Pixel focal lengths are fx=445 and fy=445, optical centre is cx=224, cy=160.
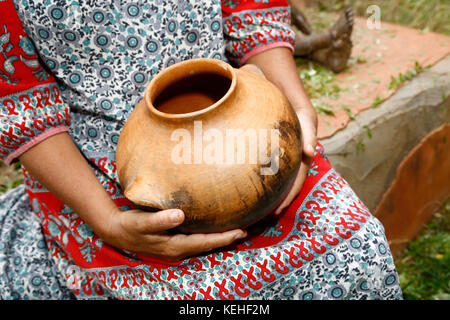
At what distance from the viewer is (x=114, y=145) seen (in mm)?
1180

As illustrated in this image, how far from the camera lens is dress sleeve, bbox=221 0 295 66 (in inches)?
50.0

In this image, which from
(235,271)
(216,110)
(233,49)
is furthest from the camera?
(233,49)

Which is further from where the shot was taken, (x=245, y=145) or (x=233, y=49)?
(x=233, y=49)

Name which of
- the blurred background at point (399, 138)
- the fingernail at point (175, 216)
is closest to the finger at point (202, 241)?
the fingernail at point (175, 216)

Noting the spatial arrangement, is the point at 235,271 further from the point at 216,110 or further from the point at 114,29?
the point at 114,29

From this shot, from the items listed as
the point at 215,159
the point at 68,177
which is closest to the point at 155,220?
the point at 215,159

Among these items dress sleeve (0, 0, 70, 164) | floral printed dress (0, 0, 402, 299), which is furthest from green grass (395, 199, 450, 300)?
dress sleeve (0, 0, 70, 164)

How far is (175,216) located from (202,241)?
12 centimetres

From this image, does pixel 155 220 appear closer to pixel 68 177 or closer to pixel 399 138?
pixel 68 177

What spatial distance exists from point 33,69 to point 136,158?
0.39 metres

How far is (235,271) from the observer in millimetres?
1001

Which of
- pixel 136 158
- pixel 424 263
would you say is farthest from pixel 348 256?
pixel 424 263

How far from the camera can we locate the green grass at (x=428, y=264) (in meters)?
1.90

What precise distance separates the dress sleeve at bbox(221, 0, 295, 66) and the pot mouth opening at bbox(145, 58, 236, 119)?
11.4 inches
